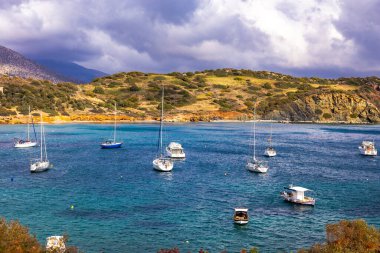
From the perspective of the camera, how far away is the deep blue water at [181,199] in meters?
39.4

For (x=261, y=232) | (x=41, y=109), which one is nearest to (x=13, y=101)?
(x=41, y=109)

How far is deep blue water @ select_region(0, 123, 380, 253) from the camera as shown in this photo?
3944 cm

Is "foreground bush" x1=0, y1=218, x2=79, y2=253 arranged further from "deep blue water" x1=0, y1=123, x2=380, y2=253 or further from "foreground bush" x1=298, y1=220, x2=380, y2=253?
"foreground bush" x1=298, y1=220, x2=380, y2=253

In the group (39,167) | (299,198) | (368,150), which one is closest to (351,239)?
(299,198)

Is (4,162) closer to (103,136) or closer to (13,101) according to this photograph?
(103,136)

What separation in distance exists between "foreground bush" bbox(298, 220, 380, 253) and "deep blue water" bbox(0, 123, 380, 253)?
33.0 ft

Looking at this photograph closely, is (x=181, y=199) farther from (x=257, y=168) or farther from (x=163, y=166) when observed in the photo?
(x=257, y=168)

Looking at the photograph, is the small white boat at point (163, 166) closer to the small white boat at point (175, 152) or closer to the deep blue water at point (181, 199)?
the deep blue water at point (181, 199)

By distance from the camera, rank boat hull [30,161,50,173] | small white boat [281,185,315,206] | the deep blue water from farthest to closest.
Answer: boat hull [30,161,50,173], small white boat [281,185,315,206], the deep blue water

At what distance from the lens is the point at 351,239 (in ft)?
87.1

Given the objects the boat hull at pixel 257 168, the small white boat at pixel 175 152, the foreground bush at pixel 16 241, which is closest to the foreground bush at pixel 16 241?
the foreground bush at pixel 16 241

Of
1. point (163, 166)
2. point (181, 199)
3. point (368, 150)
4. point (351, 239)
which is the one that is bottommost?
point (181, 199)

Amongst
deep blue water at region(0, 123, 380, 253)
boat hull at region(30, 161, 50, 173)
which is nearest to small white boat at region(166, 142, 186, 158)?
deep blue water at region(0, 123, 380, 253)

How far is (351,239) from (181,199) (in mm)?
30096
